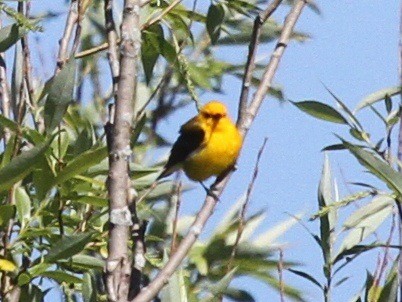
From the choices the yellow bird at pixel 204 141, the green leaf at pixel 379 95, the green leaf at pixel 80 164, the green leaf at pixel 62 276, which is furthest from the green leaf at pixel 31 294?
the yellow bird at pixel 204 141

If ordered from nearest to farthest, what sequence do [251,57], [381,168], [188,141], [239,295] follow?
[381,168]
[251,57]
[239,295]
[188,141]

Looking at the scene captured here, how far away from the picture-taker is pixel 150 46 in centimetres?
239

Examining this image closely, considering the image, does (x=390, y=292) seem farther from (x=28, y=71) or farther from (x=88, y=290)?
(x=28, y=71)

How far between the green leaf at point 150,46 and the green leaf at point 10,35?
410mm

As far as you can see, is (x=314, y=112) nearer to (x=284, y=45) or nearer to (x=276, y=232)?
(x=284, y=45)

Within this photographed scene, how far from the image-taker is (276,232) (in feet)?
11.1

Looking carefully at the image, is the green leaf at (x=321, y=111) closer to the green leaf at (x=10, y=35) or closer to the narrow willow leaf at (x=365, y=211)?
the narrow willow leaf at (x=365, y=211)

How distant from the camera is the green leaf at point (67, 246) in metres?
1.84

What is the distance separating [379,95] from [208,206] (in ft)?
1.46

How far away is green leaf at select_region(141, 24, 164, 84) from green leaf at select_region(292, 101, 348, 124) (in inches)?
17.3

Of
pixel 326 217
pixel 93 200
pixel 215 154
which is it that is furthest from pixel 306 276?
pixel 215 154

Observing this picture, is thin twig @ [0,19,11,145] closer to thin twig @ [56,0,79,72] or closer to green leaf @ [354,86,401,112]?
thin twig @ [56,0,79,72]

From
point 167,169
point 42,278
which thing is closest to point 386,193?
point 42,278

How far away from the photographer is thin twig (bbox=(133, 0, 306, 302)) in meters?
1.60
